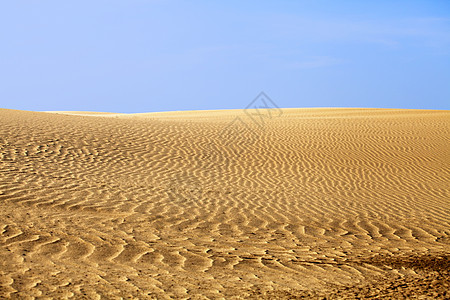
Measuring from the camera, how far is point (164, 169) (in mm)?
12086

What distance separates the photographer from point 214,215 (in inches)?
322

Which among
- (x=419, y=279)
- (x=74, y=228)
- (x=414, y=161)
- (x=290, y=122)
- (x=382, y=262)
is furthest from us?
(x=290, y=122)

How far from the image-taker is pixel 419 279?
5.18 meters

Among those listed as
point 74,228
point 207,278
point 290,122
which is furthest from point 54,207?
point 290,122

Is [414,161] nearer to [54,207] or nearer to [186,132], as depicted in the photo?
[186,132]

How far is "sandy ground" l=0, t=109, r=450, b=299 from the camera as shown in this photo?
4797 millimetres

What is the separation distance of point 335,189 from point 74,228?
21.6 ft

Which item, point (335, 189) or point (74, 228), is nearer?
point (74, 228)

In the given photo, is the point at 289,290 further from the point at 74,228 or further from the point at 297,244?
the point at 74,228

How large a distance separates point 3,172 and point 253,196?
5070mm

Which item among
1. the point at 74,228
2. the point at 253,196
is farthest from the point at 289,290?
the point at 253,196

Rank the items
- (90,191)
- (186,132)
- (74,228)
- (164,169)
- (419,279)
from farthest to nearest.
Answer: (186,132)
(164,169)
(90,191)
(74,228)
(419,279)

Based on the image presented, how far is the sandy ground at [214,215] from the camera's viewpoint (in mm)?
4797

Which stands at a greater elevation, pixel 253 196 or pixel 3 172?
pixel 3 172
